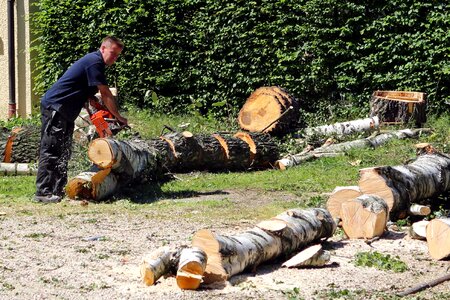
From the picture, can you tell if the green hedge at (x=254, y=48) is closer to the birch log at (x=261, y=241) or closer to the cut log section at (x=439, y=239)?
the cut log section at (x=439, y=239)

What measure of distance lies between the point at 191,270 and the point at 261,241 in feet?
2.87

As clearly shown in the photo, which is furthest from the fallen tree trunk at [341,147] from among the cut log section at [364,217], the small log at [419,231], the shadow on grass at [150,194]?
the small log at [419,231]

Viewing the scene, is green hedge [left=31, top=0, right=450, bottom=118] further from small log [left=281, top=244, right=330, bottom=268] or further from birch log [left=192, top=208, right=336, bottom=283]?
small log [left=281, top=244, right=330, bottom=268]

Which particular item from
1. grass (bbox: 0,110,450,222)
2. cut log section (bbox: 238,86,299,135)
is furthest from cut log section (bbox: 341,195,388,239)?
cut log section (bbox: 238,86,299,135)

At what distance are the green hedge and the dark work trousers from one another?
6.68 m

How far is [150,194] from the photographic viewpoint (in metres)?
10.8

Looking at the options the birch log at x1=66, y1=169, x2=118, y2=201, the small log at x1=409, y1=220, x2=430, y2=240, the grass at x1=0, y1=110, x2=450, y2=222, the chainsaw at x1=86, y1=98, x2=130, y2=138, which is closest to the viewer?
the small log at x1=409, y1=220, x2=430, y2=240

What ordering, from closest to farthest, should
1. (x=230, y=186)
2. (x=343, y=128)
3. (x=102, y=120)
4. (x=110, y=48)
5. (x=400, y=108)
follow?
1. (x=110, y=48)
2. (x=102, y=120)
3. (x=230, y=186)
4. (x=343, y=128)
5. (x=400, y=108)

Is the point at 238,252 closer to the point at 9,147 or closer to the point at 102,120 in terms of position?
the point at 102,120

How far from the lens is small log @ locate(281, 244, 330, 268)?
7.00 meters

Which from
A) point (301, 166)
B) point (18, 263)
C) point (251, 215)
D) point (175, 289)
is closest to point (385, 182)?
point (251, 215)

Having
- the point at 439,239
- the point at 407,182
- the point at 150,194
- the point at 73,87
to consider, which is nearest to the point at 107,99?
the point at 73,87

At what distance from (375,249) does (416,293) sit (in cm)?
136

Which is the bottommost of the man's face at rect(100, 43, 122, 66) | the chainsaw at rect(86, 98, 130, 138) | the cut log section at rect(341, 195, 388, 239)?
the cut log section at rect(341, 195, 388, 239)
